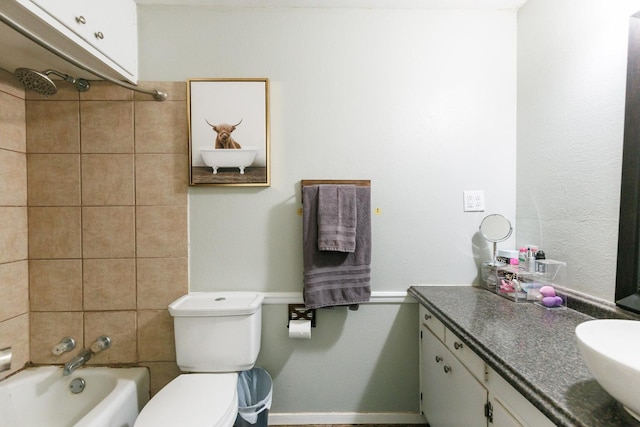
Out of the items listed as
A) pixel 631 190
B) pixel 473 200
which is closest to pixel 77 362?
pixel 473 200

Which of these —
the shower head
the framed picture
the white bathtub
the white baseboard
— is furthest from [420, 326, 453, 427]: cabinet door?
the shower head

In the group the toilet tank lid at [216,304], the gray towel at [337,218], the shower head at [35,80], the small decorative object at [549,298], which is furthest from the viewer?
the gray towel at [337,218]

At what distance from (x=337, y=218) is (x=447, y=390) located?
897 mm

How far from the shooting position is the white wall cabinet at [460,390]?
2.49 feet

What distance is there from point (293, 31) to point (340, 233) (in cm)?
112

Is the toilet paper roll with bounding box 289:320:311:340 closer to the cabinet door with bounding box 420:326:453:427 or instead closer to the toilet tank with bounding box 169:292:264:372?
the toilet tank with bounding box 169:292:264:372

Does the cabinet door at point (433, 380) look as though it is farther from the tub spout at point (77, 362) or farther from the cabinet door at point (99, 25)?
the cabinet door at point (99, 25)

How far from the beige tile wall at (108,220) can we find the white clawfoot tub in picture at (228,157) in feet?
0.44

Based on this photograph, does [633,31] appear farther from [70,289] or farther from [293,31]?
[70,289]

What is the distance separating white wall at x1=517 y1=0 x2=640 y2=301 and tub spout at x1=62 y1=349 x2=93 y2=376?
7.65 feet

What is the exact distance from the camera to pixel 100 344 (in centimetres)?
138

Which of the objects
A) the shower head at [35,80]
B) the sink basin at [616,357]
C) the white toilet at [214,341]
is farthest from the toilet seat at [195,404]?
the shower head at [35,80]

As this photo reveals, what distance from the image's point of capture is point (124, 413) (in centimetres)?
120

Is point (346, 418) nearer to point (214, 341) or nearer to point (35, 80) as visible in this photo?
point (214, 341)
